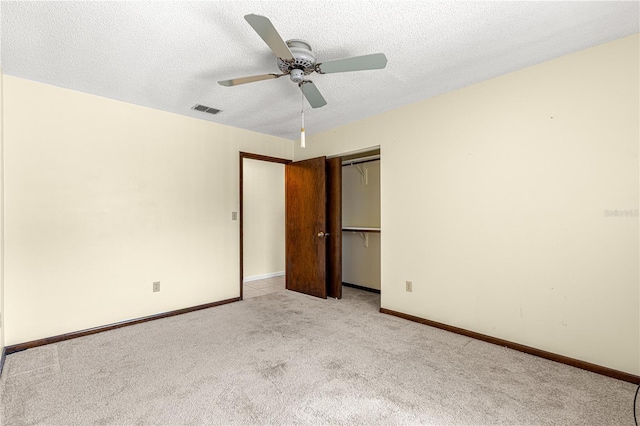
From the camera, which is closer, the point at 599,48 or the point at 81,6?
the point at 81,6

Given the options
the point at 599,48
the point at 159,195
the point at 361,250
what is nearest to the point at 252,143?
the point at 159,195

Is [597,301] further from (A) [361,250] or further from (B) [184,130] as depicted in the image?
(B) [184,130]

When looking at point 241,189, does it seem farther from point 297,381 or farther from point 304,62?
point 297,381

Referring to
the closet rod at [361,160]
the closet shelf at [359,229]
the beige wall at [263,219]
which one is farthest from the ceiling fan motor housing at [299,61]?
the beige wall at [263,219]

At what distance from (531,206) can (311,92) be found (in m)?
2.10

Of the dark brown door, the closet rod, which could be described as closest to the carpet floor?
the dark brown door

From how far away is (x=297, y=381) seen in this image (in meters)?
2.12

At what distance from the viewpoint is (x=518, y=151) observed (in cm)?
262

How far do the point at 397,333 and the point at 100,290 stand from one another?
3.09 metres

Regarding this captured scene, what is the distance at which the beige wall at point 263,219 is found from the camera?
18.8 feet

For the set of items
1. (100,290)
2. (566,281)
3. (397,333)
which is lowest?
(397,333)

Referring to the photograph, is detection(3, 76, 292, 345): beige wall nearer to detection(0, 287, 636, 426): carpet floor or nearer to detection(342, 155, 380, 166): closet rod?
detection(0, 287, 636, 426): carpet floor

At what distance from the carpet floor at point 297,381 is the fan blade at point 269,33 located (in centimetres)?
220

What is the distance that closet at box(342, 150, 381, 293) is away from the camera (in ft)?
15.6
